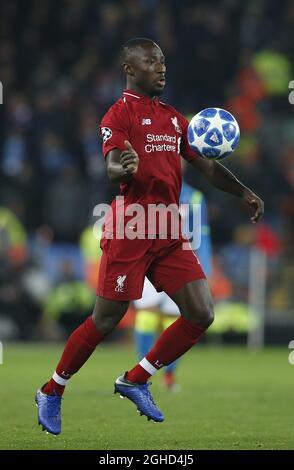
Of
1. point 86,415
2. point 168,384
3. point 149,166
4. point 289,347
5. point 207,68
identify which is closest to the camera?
point 149,166

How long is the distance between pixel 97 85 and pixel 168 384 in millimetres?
8822

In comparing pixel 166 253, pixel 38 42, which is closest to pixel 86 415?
pixel 166 253

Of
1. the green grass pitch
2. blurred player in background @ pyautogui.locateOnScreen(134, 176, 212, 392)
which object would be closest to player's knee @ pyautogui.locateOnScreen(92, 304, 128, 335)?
the green grass pitch

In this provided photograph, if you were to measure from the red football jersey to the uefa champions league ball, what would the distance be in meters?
0.12

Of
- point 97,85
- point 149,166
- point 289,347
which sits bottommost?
point 289,347

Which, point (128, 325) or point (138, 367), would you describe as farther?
point (128, 325)

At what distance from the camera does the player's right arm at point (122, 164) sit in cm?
632

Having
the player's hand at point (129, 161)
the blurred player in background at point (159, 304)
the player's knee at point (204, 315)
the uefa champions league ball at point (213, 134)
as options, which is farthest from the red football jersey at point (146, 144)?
the blurred player in background at point (159, 304)

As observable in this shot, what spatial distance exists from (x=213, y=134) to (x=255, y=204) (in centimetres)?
49

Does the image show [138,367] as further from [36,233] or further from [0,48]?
[0,48]

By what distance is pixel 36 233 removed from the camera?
1697 cm

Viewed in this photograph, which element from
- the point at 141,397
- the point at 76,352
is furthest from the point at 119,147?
the point at 141,397

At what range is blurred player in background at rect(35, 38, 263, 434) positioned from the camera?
265 inches

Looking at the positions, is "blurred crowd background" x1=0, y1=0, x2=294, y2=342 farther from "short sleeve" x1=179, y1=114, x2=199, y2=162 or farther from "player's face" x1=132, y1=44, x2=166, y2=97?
"player's face" x1=132, y1=44, x2=166, y2=97
